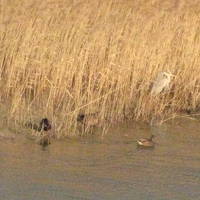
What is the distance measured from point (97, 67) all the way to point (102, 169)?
238 cm

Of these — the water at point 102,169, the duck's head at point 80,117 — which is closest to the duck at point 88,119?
the duck's head at point 80,117

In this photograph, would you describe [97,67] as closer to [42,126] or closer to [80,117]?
[80,117]

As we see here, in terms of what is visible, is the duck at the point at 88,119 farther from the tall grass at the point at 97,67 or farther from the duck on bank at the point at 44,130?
the duck on bank at the point at 44,130

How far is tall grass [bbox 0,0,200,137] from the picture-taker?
8102 mm

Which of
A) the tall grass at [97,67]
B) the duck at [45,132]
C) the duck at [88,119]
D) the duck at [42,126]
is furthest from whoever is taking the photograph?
the tall grass at [97,67]

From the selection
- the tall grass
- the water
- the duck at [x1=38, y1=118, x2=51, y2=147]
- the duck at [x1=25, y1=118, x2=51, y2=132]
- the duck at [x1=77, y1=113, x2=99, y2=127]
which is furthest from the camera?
the tall grass

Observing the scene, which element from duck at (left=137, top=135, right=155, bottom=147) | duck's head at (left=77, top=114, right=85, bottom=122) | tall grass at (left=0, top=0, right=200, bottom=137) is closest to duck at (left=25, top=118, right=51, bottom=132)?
tall grass at (left=0, top=0, right=200, bottom=137)

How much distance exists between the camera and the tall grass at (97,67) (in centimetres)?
810

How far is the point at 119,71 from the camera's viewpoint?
854cm

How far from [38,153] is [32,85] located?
186cm

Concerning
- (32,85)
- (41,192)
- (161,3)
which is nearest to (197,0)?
(161,3)

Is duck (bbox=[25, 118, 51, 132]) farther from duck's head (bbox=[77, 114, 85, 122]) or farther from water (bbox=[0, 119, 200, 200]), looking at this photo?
Result: duck's head (bbox=[77, 114, 85, 122])

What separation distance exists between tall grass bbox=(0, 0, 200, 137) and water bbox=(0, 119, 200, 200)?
0.59m

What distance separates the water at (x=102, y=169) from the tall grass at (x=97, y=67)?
590 millimetres
